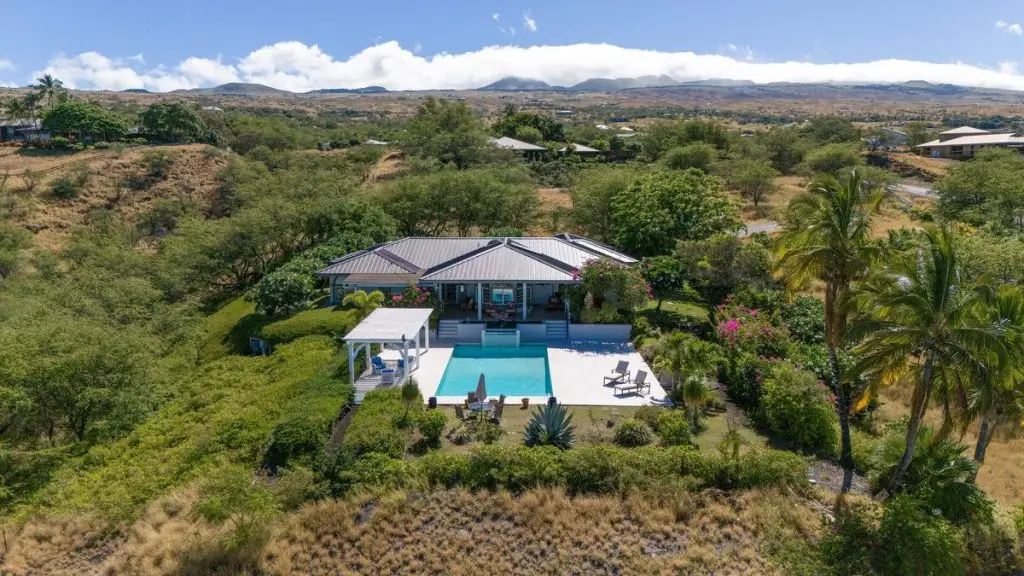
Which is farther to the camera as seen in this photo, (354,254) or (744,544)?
(354,254)

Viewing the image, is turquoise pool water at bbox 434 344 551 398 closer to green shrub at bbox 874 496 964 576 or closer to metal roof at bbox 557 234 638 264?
metal roof at bbox 557 234 638 264

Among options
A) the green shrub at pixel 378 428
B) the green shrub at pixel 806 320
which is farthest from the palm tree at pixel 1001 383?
the green shrub at pixel 378 428

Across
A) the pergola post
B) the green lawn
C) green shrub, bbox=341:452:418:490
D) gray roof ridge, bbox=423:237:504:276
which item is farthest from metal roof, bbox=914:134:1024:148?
green shrub, bbox=341:452:418:490

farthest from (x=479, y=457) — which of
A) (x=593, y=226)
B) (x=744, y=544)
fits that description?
(x=593, y=226)

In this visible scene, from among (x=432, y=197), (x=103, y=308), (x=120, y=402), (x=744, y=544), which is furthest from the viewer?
(x=432, y=197)

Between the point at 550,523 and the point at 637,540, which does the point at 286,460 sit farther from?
the point at 637,540

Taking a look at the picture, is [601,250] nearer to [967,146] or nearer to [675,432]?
[675,432]
